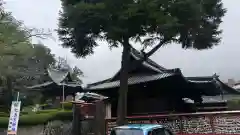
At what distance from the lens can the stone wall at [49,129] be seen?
21438 mm

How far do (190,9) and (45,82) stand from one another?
26708mm

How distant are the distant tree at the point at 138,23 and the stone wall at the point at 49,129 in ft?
13.6

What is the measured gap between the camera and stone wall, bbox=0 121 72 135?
21438mm

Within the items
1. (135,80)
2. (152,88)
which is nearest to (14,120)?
(135,80)

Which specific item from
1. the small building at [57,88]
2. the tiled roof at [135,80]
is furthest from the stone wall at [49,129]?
the small building at [57,88]

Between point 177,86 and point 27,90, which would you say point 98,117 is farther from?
point 27,90

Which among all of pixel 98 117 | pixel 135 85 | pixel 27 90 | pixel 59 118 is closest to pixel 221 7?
pixel 135 85

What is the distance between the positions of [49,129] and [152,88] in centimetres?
768

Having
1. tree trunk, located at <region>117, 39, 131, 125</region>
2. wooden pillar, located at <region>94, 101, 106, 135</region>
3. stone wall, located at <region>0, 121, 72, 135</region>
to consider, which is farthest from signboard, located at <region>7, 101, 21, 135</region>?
stone wall, located at <region>0, 121, 72, 135</region>

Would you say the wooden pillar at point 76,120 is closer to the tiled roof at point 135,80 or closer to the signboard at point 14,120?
the signboard at point 14,120

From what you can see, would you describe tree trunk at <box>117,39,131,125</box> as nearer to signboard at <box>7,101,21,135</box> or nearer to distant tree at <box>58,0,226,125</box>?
distant tree at <box>58,0,226,125</box>

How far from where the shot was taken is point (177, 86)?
81.3 feet

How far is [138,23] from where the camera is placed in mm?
17781

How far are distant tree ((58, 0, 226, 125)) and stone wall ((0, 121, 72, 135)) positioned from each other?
4.14 meters
